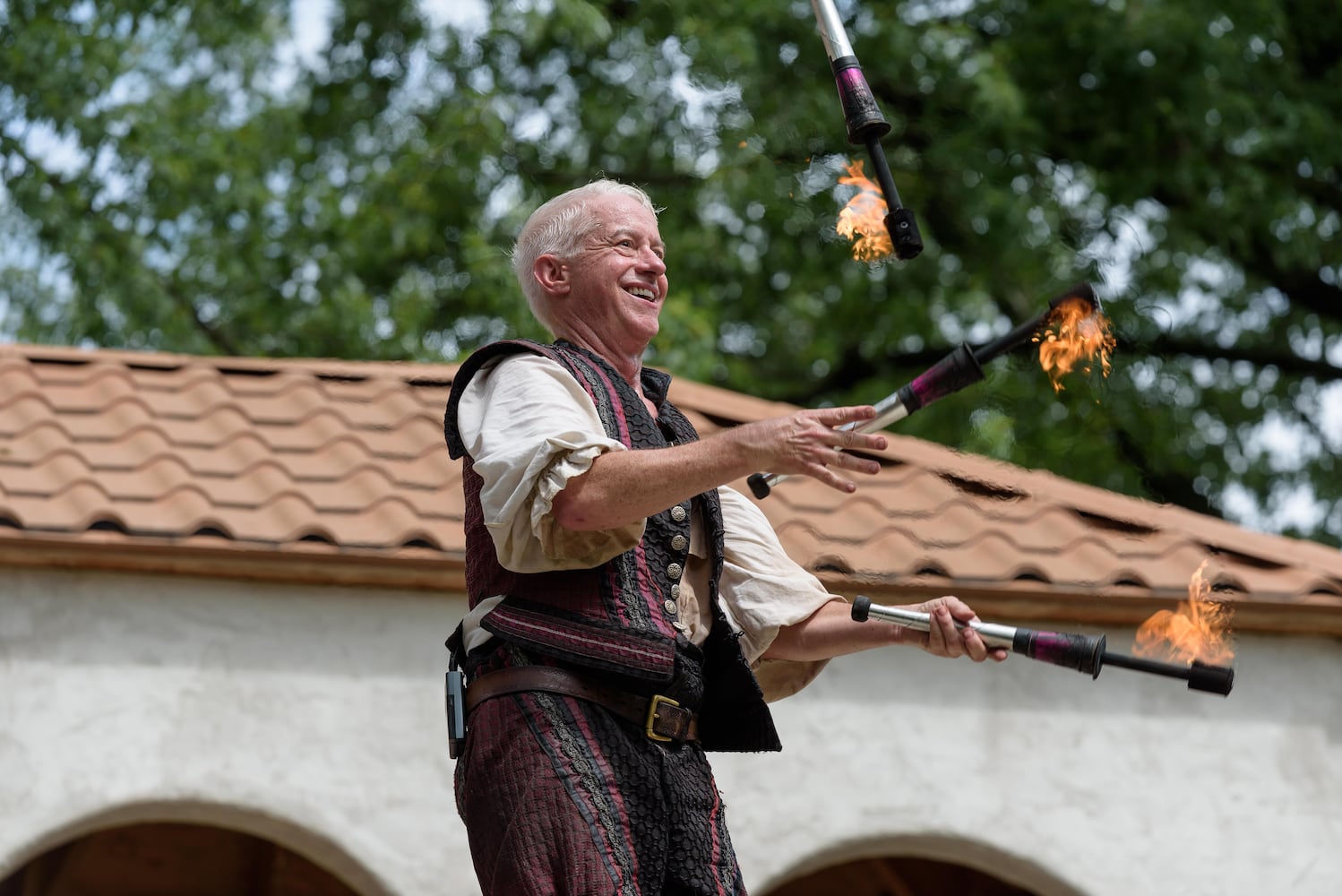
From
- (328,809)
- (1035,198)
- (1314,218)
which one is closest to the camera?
(328,809)

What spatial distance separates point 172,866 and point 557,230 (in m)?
5.42

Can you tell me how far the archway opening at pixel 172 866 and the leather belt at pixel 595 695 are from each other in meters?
5.06

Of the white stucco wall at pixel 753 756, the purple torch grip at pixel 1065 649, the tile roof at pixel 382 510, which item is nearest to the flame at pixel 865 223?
the purple torch grip at pixel 1065 649

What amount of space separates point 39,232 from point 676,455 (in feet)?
30.7

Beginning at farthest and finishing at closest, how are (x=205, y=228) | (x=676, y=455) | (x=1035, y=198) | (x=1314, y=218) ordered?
(x=205, y=228)
(x=1314, y=218)
(x=1035, y=198)
(x=676, y=455)

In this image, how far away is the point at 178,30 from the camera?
575 inches

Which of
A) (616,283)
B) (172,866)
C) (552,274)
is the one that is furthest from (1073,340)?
(172,866)

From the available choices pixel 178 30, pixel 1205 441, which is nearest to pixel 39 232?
pixel 178 30

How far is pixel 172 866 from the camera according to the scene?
7359 millimetres

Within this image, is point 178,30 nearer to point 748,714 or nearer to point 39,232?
point 39,232

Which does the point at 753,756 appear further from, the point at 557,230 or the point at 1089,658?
the point at 1089,658

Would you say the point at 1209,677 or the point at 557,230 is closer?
the point at 1209,677

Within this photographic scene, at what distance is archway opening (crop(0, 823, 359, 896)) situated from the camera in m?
7.21

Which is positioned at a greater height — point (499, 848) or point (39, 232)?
point (39, 232)
